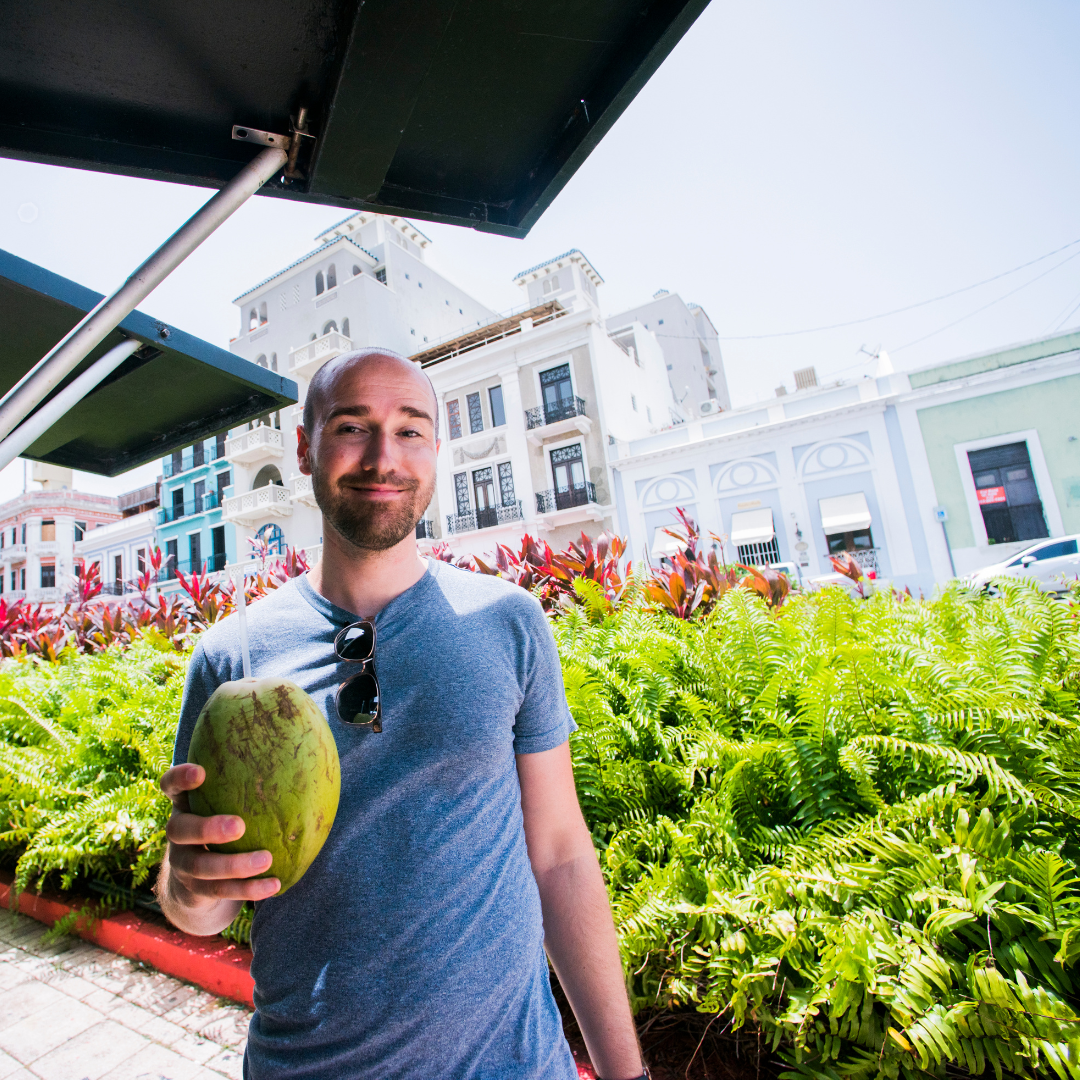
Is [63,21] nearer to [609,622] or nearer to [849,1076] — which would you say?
[849,1076]

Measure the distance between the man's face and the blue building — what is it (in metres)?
32.8

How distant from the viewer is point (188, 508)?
3384cm

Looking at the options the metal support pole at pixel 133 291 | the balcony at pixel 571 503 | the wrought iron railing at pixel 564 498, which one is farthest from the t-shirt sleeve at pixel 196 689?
the wrought iron railing at pixel 564 498

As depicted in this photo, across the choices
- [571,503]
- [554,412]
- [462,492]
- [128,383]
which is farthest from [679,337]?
[128,383]

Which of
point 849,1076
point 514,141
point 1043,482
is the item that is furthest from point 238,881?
point 1043,482

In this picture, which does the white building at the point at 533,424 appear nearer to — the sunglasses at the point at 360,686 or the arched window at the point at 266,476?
the arched window at the point at 266,476

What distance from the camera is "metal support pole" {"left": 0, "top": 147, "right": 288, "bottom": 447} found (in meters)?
1.55

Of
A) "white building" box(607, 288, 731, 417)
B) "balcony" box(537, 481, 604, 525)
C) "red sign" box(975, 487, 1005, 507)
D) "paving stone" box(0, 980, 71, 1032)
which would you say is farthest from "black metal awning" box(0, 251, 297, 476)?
"white building" box(607, 288, 731, 417)

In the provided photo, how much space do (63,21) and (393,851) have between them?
6.18 ft

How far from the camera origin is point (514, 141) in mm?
1816

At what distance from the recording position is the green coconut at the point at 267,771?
91 cm

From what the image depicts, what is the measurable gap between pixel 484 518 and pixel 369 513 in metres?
24.4

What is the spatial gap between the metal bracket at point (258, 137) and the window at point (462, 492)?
25.0m

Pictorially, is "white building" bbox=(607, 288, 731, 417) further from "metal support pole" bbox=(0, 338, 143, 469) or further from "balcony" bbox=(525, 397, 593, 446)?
"metal support pole" bbox=(0, 338, 143, 469)
